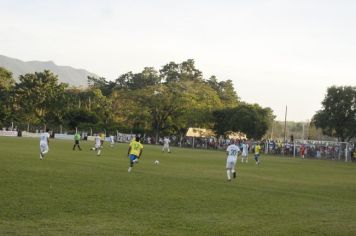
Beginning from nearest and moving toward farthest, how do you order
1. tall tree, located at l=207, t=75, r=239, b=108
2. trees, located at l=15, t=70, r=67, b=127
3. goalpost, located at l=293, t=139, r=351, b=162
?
goalpost, located at l=293, t=139, r=351, b=162 < trees, located at l=15, t=70, r=67, b=127 < tall tree, located at l=207, t=75, r=239, b=108

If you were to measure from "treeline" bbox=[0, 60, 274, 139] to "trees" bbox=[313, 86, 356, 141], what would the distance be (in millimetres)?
Result: 16675

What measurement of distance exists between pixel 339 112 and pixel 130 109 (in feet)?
117

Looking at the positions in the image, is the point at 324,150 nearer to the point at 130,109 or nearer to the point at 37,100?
the point at 130,109

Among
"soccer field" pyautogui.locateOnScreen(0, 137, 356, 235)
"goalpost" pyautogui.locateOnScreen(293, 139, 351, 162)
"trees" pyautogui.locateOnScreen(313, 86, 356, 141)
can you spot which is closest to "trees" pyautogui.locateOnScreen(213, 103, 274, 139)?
"trees" pyautogui.locateOnScreen(313, 86, 356, 141)

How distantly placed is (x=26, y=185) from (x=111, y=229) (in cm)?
673

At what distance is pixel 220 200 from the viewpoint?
48.8 ft

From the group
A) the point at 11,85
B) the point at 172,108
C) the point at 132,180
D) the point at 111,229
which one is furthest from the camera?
the point at 11,85

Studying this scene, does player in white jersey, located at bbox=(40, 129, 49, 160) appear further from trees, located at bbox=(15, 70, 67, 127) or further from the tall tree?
the tall tree

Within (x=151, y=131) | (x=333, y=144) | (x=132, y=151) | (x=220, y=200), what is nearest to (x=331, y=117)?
(x=333, y=144)

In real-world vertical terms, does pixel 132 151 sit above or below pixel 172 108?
below

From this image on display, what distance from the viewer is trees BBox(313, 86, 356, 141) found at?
225ft

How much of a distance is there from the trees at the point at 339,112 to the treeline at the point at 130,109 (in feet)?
54.7

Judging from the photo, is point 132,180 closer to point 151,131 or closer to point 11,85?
point 151,131

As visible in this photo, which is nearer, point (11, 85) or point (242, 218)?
point (242, 218)
